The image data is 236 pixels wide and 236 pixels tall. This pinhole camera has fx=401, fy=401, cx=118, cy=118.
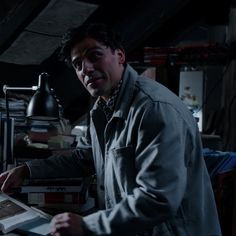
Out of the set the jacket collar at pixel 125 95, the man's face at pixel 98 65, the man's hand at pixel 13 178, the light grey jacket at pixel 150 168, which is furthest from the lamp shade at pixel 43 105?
the jacket collar at pixel 125 95

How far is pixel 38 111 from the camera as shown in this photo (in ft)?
6.41

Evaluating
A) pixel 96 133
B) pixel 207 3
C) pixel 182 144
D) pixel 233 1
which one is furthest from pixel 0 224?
pixel 207 3

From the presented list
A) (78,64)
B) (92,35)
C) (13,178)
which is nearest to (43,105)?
(13,178)

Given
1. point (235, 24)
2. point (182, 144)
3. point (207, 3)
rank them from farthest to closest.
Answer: point (207, 3) < point (235, 24) < point (182, 144)

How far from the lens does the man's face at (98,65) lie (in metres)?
1.41

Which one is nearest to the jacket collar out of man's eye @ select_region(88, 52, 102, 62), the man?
the man

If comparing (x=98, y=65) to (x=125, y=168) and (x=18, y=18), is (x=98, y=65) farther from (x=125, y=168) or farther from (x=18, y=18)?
(x=18, y=18)

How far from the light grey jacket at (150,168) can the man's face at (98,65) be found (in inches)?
2.3

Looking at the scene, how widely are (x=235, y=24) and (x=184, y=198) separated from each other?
2.89 m

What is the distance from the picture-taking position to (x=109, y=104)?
1.46m

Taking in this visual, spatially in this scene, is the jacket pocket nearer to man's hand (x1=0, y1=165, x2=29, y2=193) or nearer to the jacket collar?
the jacket collar

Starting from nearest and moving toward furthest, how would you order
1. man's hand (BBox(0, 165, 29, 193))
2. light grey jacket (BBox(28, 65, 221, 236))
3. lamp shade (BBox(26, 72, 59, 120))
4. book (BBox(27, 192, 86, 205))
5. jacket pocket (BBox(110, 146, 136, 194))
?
light grey jacket (BBox(28, 65, 221, 236)), jacket pocket (BBox(110, 146, 136, 194)), man's hand (BBox(0, 165, 29, 193)), book (BBox(27, 192, 86, 205)), lamp shade (BBox(26, 72, 59, 120))

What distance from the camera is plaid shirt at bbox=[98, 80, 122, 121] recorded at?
1414 mm

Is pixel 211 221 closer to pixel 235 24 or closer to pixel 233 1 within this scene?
pixel 235 24
